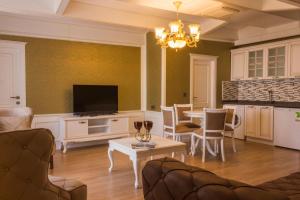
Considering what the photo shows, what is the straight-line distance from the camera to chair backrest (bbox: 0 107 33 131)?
398cm

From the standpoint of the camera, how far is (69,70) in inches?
229

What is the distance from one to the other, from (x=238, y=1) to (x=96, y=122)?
12.4ft

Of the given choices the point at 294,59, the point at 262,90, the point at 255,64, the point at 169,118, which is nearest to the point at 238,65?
the point at 255,64

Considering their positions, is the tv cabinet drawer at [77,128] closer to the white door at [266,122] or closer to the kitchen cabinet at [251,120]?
the kitchen cabinet at [251,120]

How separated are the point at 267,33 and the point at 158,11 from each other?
2.95 m

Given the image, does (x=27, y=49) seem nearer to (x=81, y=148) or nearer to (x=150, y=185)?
(x=81, y=148)

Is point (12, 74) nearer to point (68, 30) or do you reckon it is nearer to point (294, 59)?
point (68, 30)

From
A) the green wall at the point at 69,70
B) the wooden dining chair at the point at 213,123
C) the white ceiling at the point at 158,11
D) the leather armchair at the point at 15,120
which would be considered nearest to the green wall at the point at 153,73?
the green wall at the point at 69,70

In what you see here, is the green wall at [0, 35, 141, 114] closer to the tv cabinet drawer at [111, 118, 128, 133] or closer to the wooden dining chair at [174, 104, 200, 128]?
the tv cabinet drawer at [111, 118, 128, 133]

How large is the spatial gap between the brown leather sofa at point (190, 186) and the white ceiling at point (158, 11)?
11.2 ft

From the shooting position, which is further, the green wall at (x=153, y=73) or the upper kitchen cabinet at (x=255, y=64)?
the upper kitchen cabinet at (x=255, y=64)

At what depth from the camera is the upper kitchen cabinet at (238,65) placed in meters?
7.08

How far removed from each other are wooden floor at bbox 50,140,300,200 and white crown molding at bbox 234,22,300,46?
2647 mm

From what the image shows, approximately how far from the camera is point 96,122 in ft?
19.6
